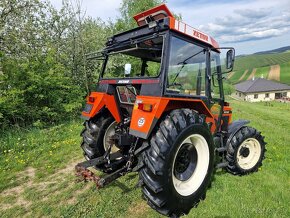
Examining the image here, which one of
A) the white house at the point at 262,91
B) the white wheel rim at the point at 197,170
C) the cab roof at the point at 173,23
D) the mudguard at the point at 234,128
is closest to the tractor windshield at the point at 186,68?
the cab roof at the point at 173,23

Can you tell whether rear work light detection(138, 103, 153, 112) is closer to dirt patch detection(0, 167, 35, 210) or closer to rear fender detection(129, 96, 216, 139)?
rear fender detection(129, 96, 216, 139)

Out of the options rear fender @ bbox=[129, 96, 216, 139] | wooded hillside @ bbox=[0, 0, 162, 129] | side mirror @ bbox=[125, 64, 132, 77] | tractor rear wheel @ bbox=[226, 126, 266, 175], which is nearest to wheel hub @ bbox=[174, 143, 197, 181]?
rear fender @ bbox=[129, 96, 216, 139]

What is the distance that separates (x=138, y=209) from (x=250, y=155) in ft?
8.31

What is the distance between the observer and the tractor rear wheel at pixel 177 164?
117 inches

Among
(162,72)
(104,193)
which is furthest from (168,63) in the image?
(104,193)

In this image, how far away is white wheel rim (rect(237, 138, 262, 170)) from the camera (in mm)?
4605

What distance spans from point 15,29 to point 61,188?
8.80 metres

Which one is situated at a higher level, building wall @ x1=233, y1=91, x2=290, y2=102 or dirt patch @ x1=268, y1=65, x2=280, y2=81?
dirt patch @ x1=268, y1=65, x2=280, y2=81

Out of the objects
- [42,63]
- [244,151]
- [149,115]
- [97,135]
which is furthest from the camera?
[42,63]

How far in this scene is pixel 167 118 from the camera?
10.3 ft

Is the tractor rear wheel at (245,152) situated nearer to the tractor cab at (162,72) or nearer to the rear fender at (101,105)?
the tractor cab at (162,72)

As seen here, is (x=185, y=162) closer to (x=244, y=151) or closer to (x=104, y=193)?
(x=104, y=193)

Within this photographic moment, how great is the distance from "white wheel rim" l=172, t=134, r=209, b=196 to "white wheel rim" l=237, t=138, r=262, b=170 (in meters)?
1.24

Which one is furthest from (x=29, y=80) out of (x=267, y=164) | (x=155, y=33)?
(x=267, y=164)
